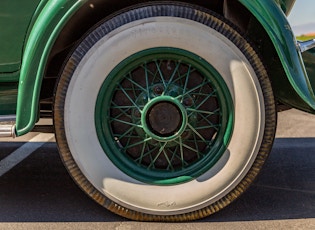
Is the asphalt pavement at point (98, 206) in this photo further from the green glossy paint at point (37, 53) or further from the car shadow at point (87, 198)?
the green glossy paint at point (37, 53)

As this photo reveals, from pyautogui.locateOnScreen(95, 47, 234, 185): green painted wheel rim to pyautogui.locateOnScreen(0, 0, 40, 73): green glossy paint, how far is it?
552 mm

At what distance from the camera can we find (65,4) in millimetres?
2248

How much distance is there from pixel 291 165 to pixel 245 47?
1.44 m

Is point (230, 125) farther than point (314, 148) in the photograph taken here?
No

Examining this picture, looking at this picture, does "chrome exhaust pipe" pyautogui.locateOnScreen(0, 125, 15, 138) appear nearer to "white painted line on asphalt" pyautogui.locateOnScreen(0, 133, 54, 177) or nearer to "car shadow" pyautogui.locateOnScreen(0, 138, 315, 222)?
"car shadow" pyautogui.locateOnScreen(0, 138, 315, 222)

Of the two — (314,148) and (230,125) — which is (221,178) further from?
(314,148)

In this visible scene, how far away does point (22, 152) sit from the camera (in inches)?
152

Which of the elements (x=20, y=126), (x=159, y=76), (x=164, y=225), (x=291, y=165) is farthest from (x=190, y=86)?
(x=291, y=165)

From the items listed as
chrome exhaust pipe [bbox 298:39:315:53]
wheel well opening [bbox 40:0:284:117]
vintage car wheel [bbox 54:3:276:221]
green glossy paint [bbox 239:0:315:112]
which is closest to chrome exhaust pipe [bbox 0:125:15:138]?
vintage car wheel [bbox 54:3:276:221]

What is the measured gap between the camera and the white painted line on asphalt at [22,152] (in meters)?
3.46

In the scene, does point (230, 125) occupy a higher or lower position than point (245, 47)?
lower

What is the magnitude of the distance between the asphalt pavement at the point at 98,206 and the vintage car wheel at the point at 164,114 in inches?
5.5

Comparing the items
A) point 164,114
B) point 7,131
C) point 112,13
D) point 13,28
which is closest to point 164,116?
point 164,114

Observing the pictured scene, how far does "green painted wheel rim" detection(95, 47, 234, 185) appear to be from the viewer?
2359mm
